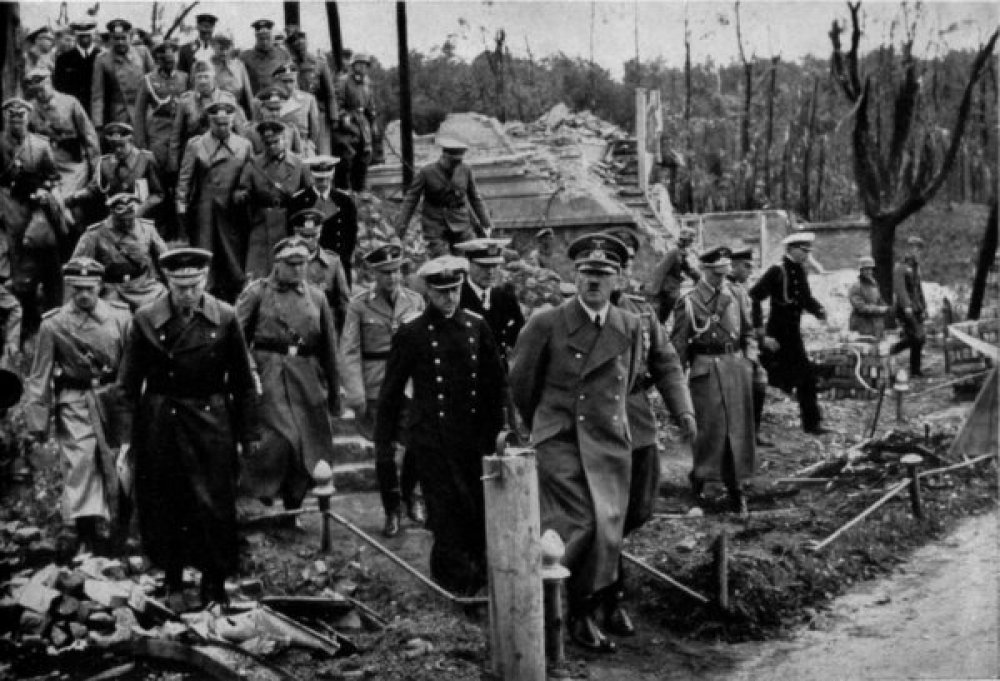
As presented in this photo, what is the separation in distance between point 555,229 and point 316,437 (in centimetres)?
1241

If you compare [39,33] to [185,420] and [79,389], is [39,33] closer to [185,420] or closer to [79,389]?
[79,389]

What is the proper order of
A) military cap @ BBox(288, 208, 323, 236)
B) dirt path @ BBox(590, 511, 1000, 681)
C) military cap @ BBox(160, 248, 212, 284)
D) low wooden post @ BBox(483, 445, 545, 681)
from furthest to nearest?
military cap @ BBox(288, 208, 323, 236), military cap @ BBox(160, 248, 212, 284), dirt path @ BBox(590, 511, 1000, 681), low wooden post @ BBox(483, 445, 545, 681)

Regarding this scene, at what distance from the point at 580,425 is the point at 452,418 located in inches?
36.8

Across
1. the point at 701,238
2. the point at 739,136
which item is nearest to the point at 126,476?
the point at 701,238

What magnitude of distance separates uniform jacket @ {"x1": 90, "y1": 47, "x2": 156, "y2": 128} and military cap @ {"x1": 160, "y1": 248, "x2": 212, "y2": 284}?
19.4 ft

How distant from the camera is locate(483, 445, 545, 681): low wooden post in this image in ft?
20.5

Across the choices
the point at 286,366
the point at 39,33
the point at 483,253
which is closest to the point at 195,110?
the point at 39,33

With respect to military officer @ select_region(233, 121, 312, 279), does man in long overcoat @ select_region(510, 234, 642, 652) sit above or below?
below

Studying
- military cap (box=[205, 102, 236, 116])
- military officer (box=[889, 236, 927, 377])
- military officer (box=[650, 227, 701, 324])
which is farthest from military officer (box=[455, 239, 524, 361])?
military officer (box=[889, 236, 927, 377])

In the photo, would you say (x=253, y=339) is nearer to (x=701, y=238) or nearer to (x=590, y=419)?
(x=590, y=419)

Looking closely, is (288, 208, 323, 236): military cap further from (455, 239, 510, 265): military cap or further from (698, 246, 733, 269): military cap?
(698, 246, 733, 269): military cap

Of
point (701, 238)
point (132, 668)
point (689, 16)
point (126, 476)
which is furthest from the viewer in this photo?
point (689, 16)

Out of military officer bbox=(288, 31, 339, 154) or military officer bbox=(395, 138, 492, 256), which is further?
military officer bbox=(288, 31, 339, 154)

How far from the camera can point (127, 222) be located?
9781 millimetres
